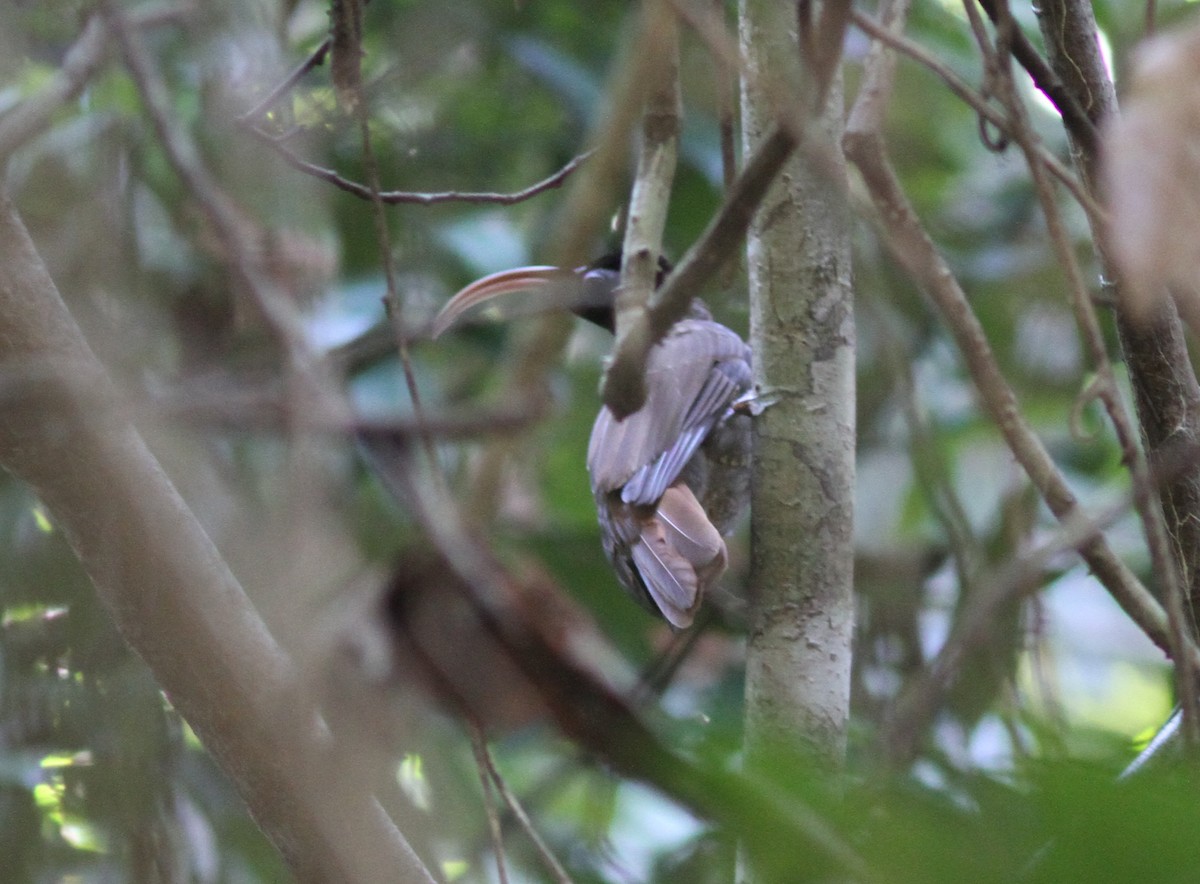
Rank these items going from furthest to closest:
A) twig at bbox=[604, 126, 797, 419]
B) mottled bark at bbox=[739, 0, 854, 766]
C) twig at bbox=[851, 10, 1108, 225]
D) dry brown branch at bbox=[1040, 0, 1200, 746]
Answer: mottled bark at bbox=[739, 0, 854, 766] → dry brown branch at bbox=[1040, 0, 1200, 746] → twig at bbox=[851, 10, 1108, 225] → twig at bbox=[604, 126, 797, 419]

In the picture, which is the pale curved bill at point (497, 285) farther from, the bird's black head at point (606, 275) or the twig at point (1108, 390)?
the twig at point (1108, 390)

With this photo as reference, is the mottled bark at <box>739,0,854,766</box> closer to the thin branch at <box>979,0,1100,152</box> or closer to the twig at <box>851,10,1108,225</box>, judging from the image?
the thin branch at <box>979,0,1100,152</box>

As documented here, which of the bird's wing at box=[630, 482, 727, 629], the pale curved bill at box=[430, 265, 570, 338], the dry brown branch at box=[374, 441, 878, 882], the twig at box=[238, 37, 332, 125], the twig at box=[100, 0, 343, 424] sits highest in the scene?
the twig at box=[238, 37, 332, 125]

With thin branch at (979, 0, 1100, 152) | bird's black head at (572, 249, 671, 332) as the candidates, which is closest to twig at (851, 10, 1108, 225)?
thin branch at (979, 0, 1100, 152)

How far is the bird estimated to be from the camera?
2.74 m

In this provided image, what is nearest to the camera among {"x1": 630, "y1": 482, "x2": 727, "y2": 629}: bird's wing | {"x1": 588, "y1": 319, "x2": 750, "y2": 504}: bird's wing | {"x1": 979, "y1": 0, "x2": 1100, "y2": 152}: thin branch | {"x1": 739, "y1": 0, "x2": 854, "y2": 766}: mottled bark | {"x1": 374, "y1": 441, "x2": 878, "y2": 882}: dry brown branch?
{"x1": 374, "y1": 441, "x2": 878, "y2": 882}: dry brown branch

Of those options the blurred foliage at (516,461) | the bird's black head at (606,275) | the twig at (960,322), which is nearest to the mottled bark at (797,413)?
the blurred foliage at (516,461)

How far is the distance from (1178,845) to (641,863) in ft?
7.26

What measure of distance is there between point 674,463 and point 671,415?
169mm

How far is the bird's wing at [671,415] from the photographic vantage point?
299 centimetres

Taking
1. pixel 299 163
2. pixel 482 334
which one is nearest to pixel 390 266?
pixel 299 163

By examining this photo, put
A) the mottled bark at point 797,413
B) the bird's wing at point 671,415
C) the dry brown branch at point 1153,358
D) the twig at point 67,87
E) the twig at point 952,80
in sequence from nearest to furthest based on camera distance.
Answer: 1. the twig at point 952,80
2. the twig at point 67,87
3. the dry brown branch at point 1153,358
4. the mottled bark at point 797,413
5. the bird's wing at point 671,415

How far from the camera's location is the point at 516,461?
4.43ft

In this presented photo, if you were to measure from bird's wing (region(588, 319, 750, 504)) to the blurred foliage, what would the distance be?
0.60 ft
